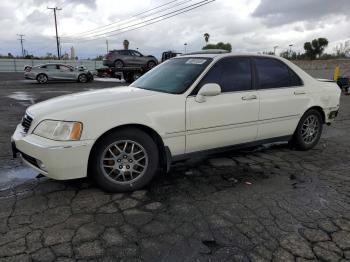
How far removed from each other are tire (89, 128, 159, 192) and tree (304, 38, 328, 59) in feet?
173

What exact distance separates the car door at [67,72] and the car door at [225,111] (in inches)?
802

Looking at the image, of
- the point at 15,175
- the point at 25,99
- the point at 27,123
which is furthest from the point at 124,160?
the point at 25,99

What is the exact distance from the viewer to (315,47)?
52.0 metres

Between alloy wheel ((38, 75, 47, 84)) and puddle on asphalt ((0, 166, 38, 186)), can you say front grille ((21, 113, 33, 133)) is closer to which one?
puddle on asphalt ((0, 166, 38, 186))

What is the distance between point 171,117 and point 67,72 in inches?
822

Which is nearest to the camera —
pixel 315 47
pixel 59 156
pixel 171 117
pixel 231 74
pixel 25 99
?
pixel 59 156

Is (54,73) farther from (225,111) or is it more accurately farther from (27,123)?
(225,111)

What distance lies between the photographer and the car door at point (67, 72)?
22781 millimetres

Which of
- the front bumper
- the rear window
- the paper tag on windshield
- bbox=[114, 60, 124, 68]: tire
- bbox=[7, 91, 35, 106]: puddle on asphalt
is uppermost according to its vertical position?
bbox=[114, 60, 124, 68]: tire

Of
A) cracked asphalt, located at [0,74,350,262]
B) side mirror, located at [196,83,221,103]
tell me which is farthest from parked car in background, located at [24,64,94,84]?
side mirror, located at [196,83,221,103]

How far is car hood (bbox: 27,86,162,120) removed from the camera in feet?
11.6

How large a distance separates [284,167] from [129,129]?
7.79ft

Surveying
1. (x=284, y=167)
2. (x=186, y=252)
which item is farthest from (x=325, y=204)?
(x=186, y=252)

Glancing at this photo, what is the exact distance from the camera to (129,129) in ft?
12.0
